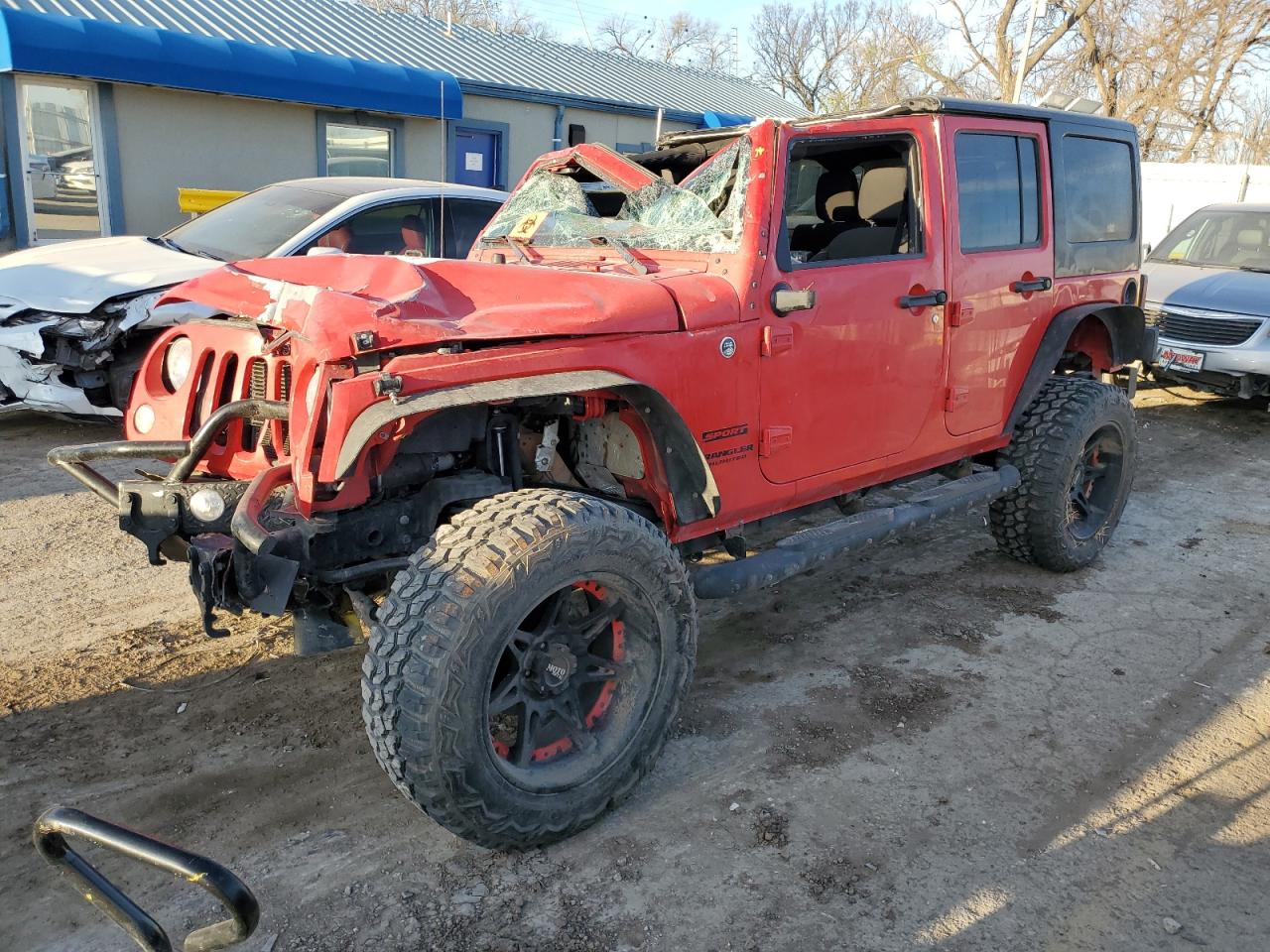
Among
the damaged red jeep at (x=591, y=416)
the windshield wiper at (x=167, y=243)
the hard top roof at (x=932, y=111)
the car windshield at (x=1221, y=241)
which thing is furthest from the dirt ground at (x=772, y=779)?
the car windshield at (x=1221, y=241)

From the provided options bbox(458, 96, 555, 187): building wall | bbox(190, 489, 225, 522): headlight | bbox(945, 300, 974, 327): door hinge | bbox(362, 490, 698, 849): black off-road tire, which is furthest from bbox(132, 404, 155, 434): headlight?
bbox(458, 96, 555, 187): building wall

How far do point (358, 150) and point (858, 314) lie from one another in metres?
12.4

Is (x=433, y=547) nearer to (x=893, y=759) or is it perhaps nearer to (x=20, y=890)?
(x=20, y=890)

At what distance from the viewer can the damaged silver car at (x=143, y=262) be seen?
6.21 m

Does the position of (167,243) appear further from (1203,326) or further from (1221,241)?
(1221,241)

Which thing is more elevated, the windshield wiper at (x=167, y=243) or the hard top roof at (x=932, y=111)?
the hard top roof at (x=932, y=111)

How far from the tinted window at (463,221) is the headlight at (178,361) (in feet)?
13.3

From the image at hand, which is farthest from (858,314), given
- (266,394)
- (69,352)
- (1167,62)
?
(1167,62)

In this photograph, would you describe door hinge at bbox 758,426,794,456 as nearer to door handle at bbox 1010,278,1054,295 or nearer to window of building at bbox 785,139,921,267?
window of building at bbox 785,139,921,267

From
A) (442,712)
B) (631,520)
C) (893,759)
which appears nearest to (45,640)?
(442,712)

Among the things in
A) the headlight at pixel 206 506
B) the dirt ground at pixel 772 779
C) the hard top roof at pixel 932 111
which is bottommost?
the dirt ground at pixel 772 779

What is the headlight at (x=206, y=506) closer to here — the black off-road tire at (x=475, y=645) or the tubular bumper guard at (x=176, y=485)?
the tubular bumper guard at (x=176, y=485)

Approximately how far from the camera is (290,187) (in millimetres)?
7621

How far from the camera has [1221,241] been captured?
10000 mm
